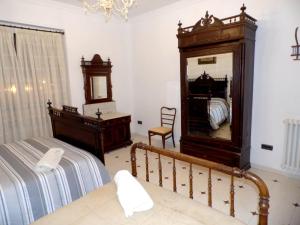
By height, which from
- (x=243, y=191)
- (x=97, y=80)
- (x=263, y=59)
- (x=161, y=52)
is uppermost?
(x=161, y=52)

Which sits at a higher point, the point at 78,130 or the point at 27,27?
the point at 27,27

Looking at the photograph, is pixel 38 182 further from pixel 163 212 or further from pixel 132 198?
pixel 163 212

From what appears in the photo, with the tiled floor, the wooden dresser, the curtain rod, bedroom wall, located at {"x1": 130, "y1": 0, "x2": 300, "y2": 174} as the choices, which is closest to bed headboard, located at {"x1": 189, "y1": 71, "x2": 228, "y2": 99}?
bedroom wall, located at {"x1": 130, "y1": 0, "x2": 300, "y2": 174}

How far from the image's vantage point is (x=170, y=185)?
2.76m

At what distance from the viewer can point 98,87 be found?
169 inches

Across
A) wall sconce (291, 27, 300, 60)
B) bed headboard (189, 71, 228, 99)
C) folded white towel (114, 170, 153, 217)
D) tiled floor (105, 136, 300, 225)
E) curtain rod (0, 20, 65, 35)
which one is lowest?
tiled floor (105, 136, 300, 225)

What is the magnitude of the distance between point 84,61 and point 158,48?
1.46 meters

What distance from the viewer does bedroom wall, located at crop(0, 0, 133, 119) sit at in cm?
327

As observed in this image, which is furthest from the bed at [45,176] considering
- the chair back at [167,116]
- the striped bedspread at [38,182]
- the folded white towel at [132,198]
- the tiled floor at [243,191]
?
the chair back at [167,116]

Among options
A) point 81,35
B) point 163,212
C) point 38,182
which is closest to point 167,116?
point 81,35

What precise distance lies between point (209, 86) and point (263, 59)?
802 mm

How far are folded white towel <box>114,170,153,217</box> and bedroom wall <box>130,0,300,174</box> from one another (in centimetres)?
234

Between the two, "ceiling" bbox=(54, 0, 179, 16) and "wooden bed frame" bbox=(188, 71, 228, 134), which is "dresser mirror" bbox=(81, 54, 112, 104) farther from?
"wooden bed frame" bbox=(188, 71, 228, 134)

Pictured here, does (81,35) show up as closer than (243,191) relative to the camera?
No
